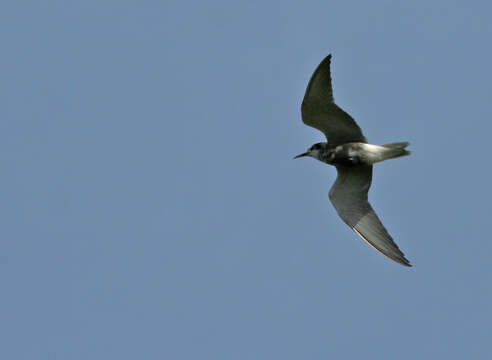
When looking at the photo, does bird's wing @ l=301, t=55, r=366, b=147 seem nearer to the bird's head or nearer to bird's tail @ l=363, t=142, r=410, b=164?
the bird's head

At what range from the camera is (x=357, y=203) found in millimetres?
17719

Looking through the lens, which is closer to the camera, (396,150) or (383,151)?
(396,150)

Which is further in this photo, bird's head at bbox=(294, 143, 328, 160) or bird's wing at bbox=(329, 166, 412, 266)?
bird's head at bbox=(294, 143, 328, 160)

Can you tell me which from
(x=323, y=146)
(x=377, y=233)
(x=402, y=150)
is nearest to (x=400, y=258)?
(x=377, y=233)

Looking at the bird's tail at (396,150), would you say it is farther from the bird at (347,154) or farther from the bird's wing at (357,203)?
the bird's wing at (357,203)

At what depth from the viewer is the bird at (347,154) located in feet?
54.7

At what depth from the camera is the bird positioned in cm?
1669

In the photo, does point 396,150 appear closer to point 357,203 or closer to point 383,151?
point 383,151

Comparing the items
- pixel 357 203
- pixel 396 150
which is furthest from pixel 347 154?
pixel 396 150

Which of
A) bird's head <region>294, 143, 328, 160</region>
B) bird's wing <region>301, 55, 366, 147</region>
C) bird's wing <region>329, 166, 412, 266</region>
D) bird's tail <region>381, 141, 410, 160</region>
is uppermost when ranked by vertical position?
bird's wing <region>301, 55, 366, 147</region>

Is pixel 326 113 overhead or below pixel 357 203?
overhead

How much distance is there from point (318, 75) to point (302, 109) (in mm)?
1000

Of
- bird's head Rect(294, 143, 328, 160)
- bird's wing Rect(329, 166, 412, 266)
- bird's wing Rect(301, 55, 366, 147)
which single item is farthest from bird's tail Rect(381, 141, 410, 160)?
bird's head Rect(294, 143, 328, 160)

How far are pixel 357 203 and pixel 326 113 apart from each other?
2.02m
